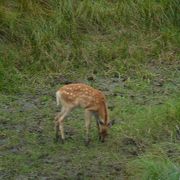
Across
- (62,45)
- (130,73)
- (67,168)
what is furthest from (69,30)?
(67,168)

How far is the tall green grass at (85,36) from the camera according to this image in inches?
379

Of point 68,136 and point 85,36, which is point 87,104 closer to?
point 68,136

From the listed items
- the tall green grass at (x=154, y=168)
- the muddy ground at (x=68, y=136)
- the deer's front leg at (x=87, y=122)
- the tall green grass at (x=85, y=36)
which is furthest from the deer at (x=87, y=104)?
the tall green grass at (x=85, y=36)

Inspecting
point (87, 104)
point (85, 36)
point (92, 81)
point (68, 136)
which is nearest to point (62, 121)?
point (68, 136)

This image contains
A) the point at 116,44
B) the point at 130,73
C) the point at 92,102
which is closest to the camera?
the point at 92,102

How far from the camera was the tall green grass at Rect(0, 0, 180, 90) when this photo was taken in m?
9.62

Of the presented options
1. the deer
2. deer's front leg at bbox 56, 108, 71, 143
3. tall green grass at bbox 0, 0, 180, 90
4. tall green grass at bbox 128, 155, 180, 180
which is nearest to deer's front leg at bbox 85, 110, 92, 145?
the deer

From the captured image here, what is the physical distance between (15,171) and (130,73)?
3261 millimetres

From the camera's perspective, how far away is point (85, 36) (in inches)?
401

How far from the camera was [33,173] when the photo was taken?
6.67 m

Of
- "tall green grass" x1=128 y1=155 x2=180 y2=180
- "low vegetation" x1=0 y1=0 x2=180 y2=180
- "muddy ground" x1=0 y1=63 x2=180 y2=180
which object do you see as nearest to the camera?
"tall green grass" x1=128 y1=155 x2=180 y2=180

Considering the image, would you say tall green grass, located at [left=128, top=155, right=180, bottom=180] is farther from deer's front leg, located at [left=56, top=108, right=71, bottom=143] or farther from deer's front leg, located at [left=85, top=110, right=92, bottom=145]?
deer's front leg, located at [left=56, top=108, right=71, bottom=143]

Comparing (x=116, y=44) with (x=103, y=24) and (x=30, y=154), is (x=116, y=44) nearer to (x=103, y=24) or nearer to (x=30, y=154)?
(x=103, y=24)

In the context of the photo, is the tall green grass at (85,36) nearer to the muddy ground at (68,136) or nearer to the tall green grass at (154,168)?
the muddy ground at (68,136)
